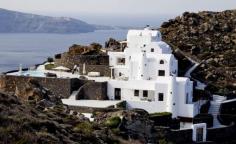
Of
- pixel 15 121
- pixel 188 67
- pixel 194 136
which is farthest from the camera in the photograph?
pixel 188 67

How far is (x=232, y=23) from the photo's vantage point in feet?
234

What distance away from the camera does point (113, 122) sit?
37.2 metres

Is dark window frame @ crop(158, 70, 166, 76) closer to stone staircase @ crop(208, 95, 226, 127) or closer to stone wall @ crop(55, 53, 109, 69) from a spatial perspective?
stone staircase @ crop(208, 95, 226, 127)

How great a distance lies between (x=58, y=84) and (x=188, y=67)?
46.2 ft

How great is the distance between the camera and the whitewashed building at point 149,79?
46562mm

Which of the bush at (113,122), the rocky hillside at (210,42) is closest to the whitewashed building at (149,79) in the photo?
the rocky hillside at (210,42)

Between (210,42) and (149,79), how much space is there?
58.1ft

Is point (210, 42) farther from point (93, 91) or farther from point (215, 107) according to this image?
point (93, 91)

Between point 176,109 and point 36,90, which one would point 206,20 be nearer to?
point 176,109

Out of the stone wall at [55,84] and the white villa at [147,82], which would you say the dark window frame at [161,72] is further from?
the stone wall at [55,84]

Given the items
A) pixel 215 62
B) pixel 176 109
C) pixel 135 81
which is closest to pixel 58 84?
pixel 135 81

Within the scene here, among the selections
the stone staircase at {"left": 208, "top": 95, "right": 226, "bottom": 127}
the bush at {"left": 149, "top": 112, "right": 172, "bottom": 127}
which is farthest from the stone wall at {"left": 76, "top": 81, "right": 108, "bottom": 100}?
the stone staircase at {"left": 208, "top": 95, "right": 226, "bottom": 127}

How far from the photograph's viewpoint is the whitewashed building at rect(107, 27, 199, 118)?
46.6 metres

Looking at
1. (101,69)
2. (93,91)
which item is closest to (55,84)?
(93,91)
